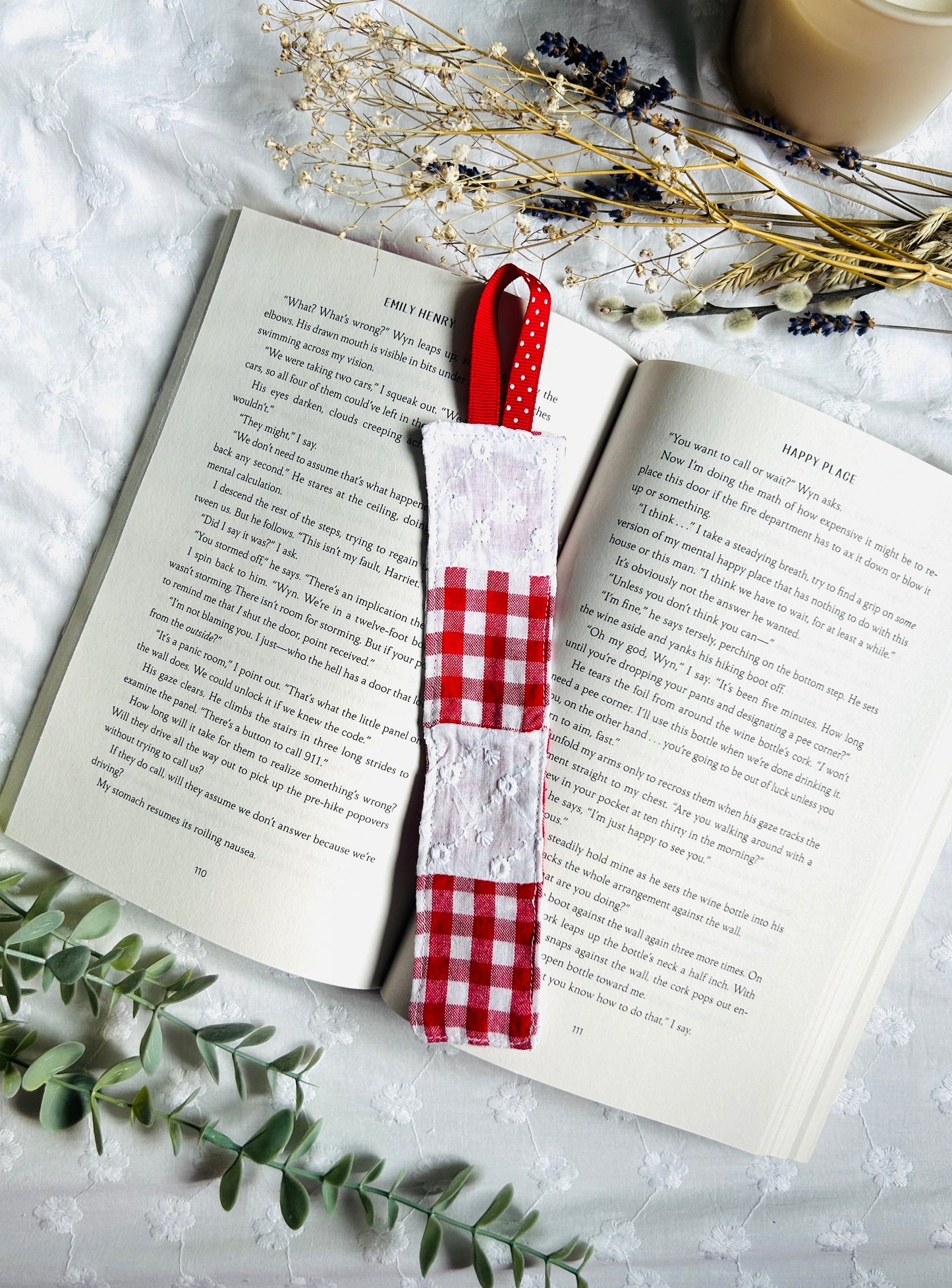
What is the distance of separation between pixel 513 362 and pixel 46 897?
452 millimetres

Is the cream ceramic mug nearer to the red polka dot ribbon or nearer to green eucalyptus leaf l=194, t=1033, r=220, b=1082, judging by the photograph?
the red polka dot ribbon

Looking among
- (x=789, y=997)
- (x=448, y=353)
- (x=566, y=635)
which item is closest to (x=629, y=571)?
(x=566, y=635)

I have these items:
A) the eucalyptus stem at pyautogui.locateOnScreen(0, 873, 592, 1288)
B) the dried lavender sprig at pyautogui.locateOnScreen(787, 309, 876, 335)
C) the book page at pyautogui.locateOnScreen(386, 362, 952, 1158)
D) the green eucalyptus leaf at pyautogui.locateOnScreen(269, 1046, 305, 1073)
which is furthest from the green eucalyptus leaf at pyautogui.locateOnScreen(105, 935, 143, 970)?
the dried lavender sprig at pyautogui.locateOnScreen(787, 309, 876, 335)

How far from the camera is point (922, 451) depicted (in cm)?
59

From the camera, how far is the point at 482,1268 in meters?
0.54

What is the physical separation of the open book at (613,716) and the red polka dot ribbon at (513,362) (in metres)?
0.01

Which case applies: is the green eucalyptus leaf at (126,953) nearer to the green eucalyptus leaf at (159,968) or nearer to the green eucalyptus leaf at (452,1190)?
the green eucalyptus leaf at (159,968)

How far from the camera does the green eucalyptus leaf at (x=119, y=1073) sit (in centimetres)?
53

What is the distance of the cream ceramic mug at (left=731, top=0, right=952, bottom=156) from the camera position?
45 centimetres

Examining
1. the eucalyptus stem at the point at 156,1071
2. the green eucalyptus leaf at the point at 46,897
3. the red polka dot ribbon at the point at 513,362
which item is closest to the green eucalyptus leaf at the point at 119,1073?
the eucalyptus stem at the point at 156,1071

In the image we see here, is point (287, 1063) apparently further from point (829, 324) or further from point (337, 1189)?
point (829, 324)

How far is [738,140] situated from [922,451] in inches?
9.7

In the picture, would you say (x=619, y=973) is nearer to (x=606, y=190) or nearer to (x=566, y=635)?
(x=566, y=635)

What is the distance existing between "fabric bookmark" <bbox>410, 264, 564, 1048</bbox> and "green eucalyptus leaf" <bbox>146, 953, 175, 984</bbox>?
17 centimetres
